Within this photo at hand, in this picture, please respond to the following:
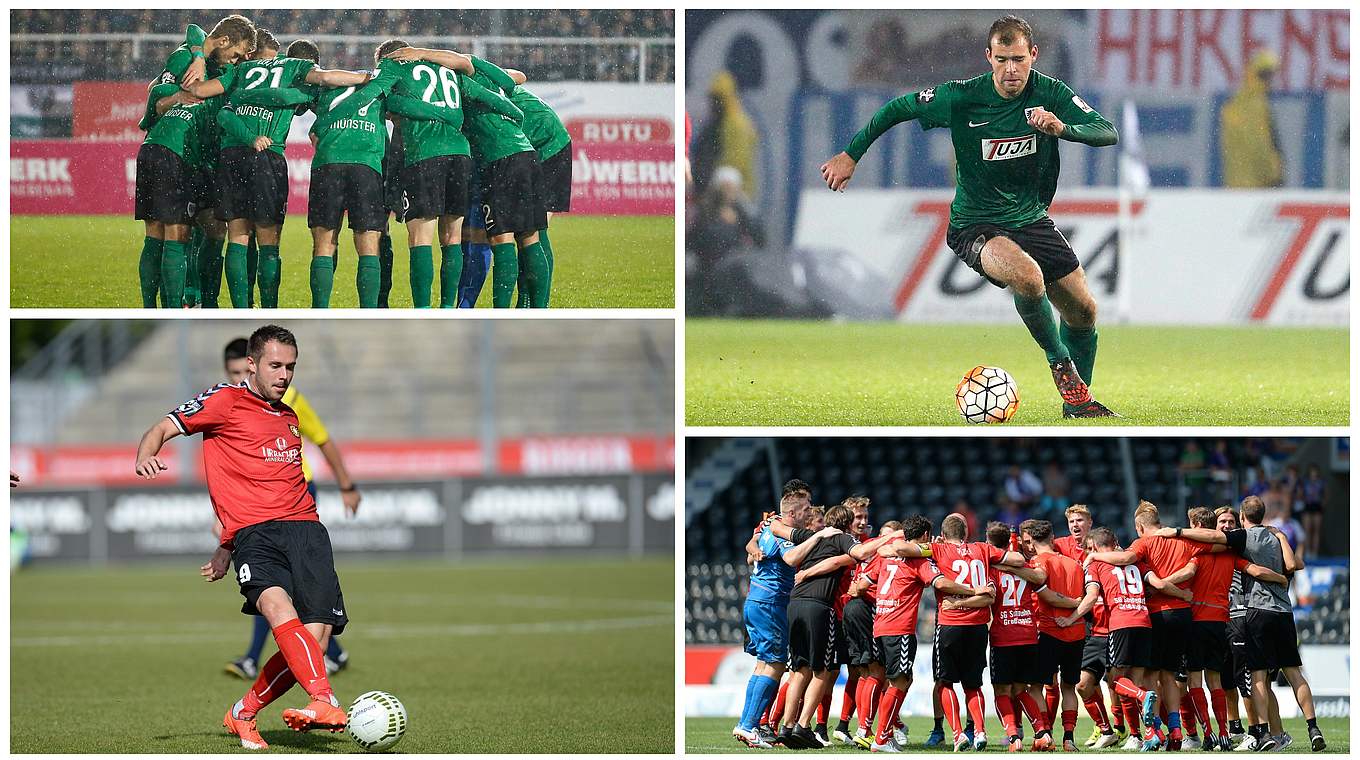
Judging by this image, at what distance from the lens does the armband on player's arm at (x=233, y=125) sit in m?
7.62

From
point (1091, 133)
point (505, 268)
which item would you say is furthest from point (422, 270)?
point (1091, 133)

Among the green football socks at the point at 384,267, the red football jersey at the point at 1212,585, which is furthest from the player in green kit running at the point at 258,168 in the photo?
the red football jersey at the point at 1212,585

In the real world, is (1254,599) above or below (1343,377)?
below

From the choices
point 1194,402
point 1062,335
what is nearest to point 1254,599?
point 1194,402

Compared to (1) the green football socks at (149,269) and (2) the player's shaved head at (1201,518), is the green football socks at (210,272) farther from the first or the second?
(2) the player's shaved head at (1201,518)

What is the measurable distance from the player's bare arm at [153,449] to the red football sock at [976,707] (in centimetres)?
381

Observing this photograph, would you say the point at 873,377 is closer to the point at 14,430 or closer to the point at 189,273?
the point at 189,273

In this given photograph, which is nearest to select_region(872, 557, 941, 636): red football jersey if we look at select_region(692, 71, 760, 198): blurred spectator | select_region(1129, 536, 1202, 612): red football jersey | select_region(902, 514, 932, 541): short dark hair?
select_region(902, 514, 932, 541): short dark hair

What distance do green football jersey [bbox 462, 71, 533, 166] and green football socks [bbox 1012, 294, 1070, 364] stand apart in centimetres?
244

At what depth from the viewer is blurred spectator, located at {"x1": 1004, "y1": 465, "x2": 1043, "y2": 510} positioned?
51.8ft

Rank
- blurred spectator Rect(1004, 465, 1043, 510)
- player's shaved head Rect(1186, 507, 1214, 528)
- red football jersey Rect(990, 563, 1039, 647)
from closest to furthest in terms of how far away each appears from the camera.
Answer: red football jersey Rect(990, 563, 1039, 647) → player's shaved head Rect(1186, 507, 1214, 528) → blurred spectator Rect(1004, 465, 1043, 510)

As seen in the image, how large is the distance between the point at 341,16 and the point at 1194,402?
14.1ft

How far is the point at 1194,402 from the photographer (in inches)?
301

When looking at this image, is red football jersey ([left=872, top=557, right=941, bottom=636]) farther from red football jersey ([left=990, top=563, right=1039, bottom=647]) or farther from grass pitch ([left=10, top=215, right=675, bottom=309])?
grass pitch ([left=10, top=215, right=675, bottom=309])
